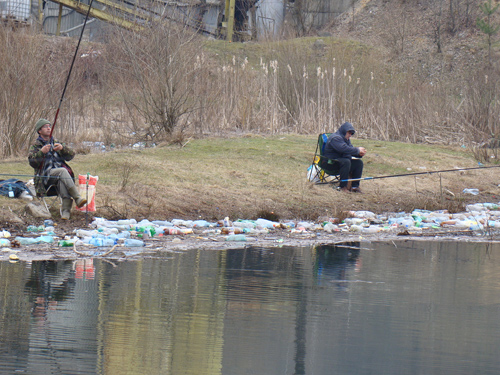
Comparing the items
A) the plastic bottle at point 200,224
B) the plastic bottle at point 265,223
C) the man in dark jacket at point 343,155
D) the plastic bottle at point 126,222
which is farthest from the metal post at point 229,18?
the plastic bottle at point 126,222

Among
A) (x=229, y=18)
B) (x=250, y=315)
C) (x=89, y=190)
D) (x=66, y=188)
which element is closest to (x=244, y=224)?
(x=89, y=190)

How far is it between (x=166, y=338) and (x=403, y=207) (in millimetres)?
9322

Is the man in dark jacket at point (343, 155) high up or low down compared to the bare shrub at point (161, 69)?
down

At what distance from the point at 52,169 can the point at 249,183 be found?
4.26 m

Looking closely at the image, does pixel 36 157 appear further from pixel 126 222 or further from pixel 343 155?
pixel 343 155

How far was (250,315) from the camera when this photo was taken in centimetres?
598

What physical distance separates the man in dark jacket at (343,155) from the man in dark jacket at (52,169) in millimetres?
5214

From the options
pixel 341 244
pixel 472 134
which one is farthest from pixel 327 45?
pixel 341 244

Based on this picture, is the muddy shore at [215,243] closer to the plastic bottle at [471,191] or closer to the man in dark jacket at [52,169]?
the man in dark jacket at [52,169]

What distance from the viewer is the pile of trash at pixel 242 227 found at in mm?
9164

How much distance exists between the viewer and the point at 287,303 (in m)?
6.48

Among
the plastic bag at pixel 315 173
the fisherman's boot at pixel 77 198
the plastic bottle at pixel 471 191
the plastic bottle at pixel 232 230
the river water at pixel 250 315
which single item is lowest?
the river water at pixel 250 315

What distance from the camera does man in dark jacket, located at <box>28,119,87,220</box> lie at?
33.2 ft

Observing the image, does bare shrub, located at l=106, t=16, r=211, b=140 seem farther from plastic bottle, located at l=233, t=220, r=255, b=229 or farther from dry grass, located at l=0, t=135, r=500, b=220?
plastic bottle, located at l=233, t=220, r=255, b=229
